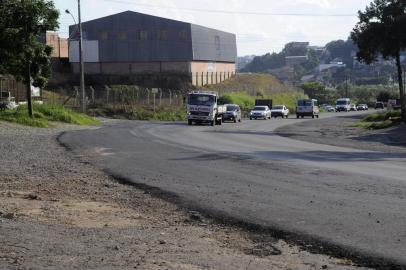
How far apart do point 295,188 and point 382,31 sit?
3483 cm

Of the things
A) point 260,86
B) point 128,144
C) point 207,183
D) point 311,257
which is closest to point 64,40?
point 260,86

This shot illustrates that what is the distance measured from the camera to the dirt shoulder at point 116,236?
746 centimetres

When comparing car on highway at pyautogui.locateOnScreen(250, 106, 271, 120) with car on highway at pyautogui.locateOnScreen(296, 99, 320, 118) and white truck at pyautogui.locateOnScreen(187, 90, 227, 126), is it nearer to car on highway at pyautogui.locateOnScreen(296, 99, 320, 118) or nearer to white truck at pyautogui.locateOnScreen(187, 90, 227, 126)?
car on highway at pyautogui.locateOnScreen(296, 99, 320, 118)

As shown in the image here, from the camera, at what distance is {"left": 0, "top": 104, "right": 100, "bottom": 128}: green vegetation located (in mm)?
42875

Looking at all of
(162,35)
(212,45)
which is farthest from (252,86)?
(162,35)

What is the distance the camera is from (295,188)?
14.0m

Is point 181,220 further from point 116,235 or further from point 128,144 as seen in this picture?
point 128,144

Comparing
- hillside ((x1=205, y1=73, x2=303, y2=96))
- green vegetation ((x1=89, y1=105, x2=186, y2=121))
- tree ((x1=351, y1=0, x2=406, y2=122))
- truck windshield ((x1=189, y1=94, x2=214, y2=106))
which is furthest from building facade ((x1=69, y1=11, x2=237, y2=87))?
tree ((x1=351, y1=0, x2=406, y2=122))

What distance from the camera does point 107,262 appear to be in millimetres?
7324

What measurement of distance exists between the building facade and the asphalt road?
76.1 m

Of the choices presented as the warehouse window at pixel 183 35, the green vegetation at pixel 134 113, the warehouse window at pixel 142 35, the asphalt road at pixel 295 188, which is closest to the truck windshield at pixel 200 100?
the green vegetation at pixel 134 113

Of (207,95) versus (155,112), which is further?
(155,112)

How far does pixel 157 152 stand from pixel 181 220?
13.0 metres

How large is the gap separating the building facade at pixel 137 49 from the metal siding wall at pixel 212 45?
1.76 meters
